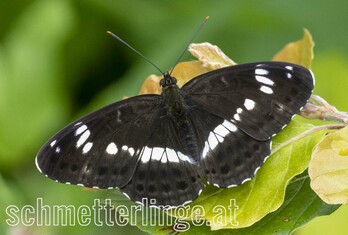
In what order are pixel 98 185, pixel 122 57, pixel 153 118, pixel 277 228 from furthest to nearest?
1. pixel 122 57
2. pixel 153 118
3. pixel 98 185
4. pixel 277 228

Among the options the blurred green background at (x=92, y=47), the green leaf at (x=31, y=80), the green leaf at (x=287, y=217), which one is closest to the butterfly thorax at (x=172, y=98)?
the green leaf at (x=287, y=217)

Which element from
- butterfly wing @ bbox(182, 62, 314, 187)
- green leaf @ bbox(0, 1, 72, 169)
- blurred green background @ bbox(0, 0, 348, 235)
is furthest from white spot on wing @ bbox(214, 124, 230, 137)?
green leaf @ bbox(0, 1, 72, 169)

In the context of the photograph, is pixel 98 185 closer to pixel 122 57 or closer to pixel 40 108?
pixel 40 108

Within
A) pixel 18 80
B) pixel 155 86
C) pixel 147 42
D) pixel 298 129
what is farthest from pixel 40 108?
pixel 298 129

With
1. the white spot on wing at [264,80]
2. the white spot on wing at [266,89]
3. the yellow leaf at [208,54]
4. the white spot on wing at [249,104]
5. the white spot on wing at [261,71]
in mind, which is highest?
the yellow leaf at [208,54]

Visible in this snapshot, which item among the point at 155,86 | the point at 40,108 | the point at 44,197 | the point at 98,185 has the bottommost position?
the point at 44,197

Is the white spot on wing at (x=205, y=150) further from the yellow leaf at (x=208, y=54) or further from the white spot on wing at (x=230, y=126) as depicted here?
the yellow leaf at (x=208, y=54)

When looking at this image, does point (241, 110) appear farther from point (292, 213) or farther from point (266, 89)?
point (292, 213)
